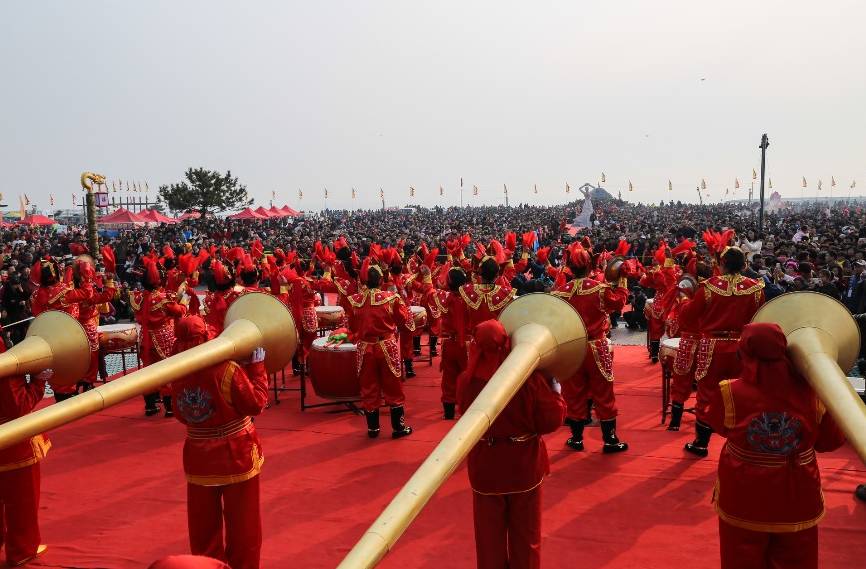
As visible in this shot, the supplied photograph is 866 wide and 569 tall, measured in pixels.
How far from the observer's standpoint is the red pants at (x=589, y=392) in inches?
250

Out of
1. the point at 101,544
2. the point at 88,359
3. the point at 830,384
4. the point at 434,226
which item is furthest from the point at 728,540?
the point at 434,226

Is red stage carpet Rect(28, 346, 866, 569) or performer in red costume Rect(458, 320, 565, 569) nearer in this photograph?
performer in red costume Rect(458, 320, 565, 569)

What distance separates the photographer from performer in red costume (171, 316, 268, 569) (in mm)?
3934

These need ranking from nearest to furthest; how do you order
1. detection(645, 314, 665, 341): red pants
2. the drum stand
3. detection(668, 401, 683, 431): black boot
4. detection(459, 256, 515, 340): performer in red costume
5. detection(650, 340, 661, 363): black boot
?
1. the drum stand
2. detection(668, 401, 683, 431): black boot
3. detection(459, 256, 515, 340): performer in red costume
4. detection(645, 314, 665, 341): red pants
5. detection(650, 340, 661, 363): black boot

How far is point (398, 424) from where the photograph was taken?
7133 millimetres

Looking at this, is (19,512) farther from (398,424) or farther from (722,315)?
(722,315)

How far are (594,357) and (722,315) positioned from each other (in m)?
1.19

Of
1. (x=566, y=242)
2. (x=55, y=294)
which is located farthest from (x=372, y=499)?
(x=566, y=242)

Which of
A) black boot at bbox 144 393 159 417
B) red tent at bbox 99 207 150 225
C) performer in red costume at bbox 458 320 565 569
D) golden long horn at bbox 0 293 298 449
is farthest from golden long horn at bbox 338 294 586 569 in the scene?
red tent at bbox 99 207 150 225

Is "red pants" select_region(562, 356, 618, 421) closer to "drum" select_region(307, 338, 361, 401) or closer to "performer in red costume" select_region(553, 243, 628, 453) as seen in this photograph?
"performer in red costume" select_region(553, 243, 628, 453)

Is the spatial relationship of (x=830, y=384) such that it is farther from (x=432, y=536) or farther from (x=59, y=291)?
(x=59, y=291)

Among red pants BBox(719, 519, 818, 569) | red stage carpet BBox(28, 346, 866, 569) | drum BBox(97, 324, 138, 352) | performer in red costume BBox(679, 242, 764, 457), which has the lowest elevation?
red stage carpet BBox(28, 346, 866, 569)

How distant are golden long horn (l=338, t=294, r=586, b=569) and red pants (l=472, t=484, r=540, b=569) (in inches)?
30.4

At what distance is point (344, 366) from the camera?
7.69m
